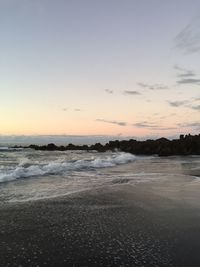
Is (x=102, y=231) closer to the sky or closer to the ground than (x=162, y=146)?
closer to the ground

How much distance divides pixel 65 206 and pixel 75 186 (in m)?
3.70

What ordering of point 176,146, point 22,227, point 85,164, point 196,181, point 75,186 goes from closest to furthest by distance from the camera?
1. point 22,227
2. point 75,186
3. point 196,181
4. point 85,164
5. point 176,146

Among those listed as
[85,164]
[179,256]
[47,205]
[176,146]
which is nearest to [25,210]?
[47,205]

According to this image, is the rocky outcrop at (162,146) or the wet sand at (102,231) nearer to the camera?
the wet sand at (102,231)

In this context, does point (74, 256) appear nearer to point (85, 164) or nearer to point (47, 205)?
point (47, 205)

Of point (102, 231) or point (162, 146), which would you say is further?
point (162, 146)

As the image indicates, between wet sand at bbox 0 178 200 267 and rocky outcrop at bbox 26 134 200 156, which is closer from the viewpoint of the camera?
wet sand at bbox 0 178 200 267

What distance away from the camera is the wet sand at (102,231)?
5.18 metres

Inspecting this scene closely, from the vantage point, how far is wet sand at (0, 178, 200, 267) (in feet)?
17.0

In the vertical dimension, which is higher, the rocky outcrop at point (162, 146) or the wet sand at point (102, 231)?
the rocky outcrop at point (162, 146)

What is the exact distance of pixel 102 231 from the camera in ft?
21.8

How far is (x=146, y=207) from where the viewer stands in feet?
29.2

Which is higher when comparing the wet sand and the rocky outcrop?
the rocky outcrop

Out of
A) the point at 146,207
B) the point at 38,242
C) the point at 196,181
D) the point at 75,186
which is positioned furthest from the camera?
the point at 196,181
